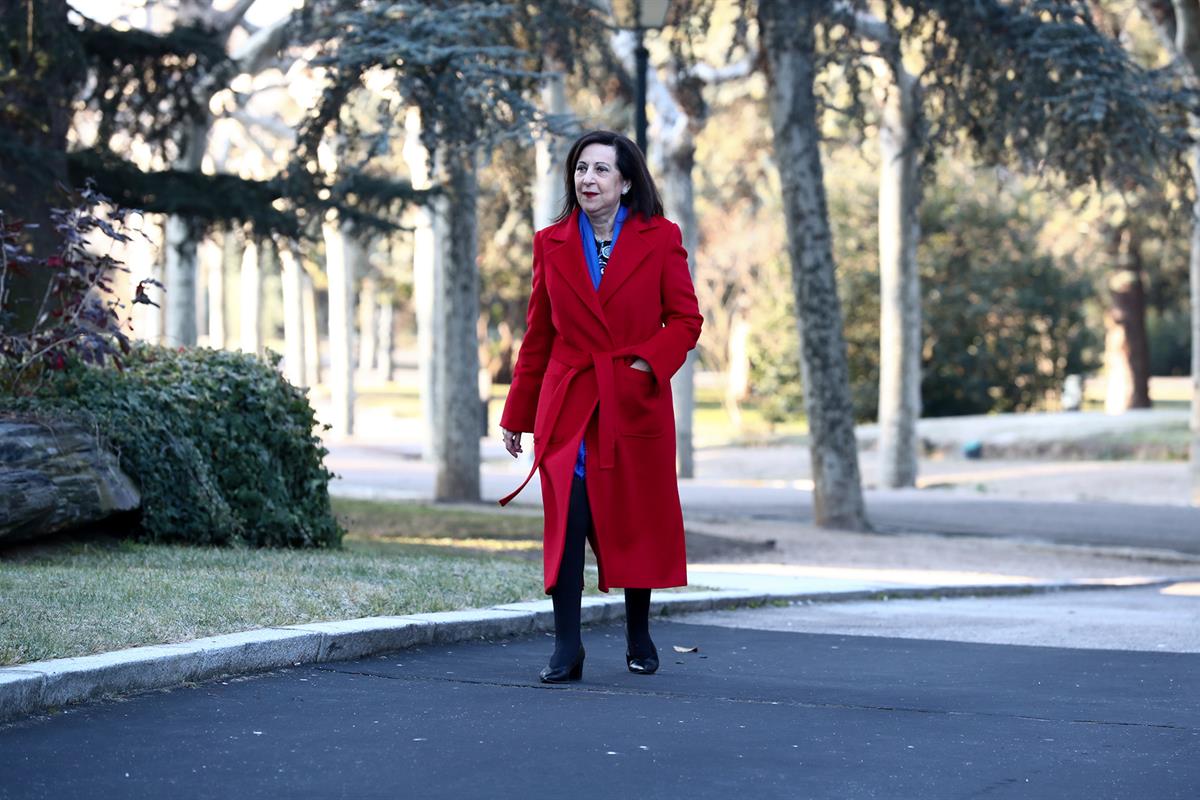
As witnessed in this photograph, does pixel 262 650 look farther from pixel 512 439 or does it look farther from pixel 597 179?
pixel 597 179

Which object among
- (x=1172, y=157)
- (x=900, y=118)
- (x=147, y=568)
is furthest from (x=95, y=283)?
(x=900, y=118)

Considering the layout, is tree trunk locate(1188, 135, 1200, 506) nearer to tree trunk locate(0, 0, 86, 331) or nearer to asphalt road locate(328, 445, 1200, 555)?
asphalt road locate(328, 445, 1200, 555)

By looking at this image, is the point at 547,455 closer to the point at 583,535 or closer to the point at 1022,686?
the point at 583,535

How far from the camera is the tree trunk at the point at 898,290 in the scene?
23875mm

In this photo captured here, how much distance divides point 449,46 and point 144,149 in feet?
17.6

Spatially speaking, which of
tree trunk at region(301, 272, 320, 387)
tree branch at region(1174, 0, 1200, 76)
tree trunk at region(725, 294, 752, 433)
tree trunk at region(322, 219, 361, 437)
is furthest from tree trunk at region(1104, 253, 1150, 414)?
tree trunk at region(301, 272, 320, 387)

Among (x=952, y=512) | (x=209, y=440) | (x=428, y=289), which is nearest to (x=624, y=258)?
(x=209, y=440)

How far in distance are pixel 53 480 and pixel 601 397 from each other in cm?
423

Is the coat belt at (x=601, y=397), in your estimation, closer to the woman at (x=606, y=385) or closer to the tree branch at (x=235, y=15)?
the woman at (x=606, y=385)

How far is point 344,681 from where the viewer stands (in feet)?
22.2

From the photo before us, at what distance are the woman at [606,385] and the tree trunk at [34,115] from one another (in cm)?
762

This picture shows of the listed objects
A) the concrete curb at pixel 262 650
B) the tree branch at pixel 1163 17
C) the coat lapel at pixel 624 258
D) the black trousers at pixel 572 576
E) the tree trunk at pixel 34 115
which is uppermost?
the tree branch at pixel 1163 17

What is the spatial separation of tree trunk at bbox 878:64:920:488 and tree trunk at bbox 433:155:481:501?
6.70 metres

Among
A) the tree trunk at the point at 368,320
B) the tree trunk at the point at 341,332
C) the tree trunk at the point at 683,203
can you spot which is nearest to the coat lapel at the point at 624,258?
the tree trunk at the point at 683,203
